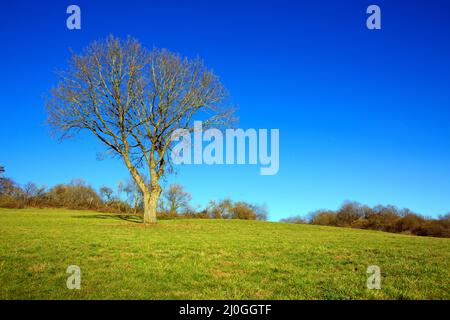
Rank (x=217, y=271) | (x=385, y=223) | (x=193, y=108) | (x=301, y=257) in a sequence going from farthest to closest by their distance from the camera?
1. (x=385, y=223)
2. (x=193, y=108)
3. (x=301, y=257)
4. (x=217, y=271)

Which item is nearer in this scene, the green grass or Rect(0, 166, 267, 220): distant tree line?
the green grass

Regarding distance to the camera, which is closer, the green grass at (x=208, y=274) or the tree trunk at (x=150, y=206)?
the green grass at (x=208, y=274)

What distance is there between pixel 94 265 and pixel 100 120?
948 inches

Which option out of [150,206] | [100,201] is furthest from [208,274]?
[100,201]

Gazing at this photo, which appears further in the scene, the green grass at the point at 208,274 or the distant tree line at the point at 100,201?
the distant tree line at the point at 100,201

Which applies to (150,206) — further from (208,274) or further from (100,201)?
(100,201)

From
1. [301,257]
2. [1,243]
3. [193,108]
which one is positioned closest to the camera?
[301,257]

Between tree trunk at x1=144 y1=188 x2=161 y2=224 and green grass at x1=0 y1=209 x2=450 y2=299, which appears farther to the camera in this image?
tree trunk at x1=144 y1=188 x2=161 y2=224

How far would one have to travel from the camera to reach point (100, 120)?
32094mm

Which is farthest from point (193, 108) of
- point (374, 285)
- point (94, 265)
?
point (374, 285)

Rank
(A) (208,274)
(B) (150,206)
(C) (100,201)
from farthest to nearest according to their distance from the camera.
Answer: (C) (100,201)
(B) (150,206)
(A) (208,274)
